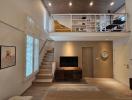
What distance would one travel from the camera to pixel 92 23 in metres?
13.0

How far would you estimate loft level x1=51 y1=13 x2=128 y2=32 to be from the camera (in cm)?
945

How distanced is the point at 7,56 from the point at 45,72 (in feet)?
15.4

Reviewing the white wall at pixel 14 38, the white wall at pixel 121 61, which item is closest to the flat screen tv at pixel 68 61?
the white wall at pixel 121 61

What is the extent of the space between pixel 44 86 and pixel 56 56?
14.5 feet

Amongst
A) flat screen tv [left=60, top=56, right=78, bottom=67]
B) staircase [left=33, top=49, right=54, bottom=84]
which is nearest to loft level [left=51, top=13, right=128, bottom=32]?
staircase [left=33, top=49, right=54, bottom=84]

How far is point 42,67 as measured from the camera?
990cm

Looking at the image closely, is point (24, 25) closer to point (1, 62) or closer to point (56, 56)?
point (1, 62)

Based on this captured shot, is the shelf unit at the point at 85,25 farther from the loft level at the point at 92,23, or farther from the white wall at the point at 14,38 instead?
the white wall at the point at 14,38

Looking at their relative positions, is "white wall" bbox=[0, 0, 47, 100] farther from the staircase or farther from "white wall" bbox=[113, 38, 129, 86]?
"white wall" bbox=[113, 38, 129, 86]

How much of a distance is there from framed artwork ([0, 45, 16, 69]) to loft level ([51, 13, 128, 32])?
4.77 m

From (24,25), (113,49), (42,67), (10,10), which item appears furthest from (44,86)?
(113,49)

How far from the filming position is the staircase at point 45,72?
8.60 meters

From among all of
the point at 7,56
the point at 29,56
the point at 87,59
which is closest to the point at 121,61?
the point at 87,59

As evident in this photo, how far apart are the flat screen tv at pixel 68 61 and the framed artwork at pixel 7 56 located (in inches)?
277
